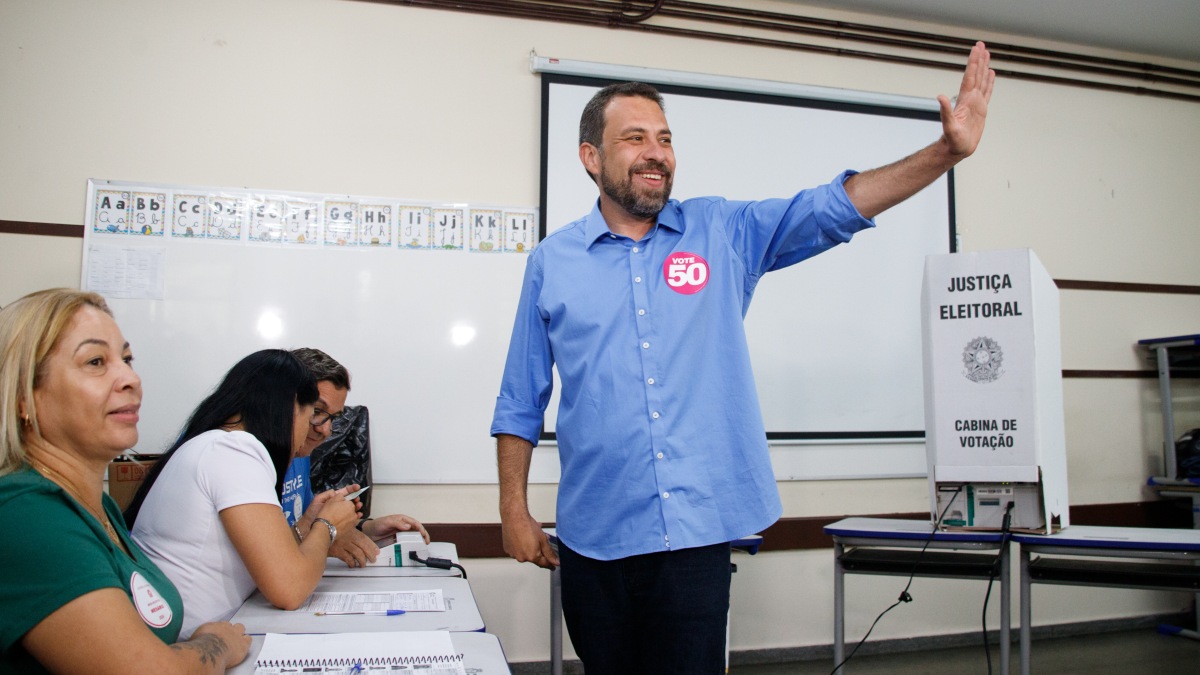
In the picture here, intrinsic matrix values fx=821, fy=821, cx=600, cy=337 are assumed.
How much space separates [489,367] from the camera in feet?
11.0

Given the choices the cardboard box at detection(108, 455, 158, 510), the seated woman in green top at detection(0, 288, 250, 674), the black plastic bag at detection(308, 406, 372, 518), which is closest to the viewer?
the seated woman in green top at detection(0, 288, 250, 674)

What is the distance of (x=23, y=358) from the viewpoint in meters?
1.11

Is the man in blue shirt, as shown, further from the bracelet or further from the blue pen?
the bracelet

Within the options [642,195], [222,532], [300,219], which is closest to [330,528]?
[222,532]

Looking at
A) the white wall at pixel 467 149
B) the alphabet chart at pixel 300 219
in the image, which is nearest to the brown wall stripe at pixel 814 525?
the white wall at pixel 467 149

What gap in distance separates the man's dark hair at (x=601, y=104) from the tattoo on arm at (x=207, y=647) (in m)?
1.13

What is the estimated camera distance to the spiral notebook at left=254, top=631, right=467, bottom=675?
43.3 inches

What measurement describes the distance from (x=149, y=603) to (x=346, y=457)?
6.06 ft

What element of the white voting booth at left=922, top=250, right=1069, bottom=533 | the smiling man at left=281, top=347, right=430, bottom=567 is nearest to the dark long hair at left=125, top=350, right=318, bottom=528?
the smiling man at left=281, top=347, right=430, bottom=567

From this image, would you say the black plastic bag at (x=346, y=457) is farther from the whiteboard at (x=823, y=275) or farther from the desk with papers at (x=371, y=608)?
the whiteboard at (x=823, y=275)

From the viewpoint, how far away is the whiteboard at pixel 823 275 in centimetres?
366

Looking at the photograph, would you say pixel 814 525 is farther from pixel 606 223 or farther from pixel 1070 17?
pixel 1070 17

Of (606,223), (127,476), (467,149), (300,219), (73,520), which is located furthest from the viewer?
(467,149)

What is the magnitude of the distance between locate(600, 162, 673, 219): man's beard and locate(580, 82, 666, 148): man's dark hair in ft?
0.46
